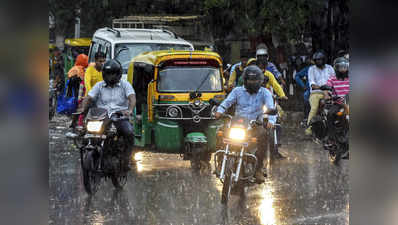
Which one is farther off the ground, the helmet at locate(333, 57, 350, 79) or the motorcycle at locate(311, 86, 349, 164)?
the helmet at locate(333, 57, 350, 79)

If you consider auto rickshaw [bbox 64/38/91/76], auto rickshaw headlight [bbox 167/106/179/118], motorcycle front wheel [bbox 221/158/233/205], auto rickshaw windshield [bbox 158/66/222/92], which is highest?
auto rickshaw [bbox 64/38/91/76]

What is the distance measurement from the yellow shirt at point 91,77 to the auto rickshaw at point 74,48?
8.41 meters

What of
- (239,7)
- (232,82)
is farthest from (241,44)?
(232,82)

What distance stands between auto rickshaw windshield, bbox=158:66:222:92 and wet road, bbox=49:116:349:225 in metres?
1.01

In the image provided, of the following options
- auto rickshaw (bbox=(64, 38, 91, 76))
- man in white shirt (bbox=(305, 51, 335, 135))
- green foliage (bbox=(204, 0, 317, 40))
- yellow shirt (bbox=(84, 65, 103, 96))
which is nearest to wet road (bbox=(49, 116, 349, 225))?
man in white shirt (bbox=(305, 51, 335, 135))

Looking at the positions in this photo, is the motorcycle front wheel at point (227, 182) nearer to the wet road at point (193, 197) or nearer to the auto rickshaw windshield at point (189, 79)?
the wet road at point (193, 197)

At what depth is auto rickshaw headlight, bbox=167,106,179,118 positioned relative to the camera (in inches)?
385

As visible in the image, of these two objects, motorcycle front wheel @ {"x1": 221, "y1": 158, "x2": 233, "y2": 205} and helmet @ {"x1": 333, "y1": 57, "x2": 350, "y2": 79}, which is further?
helmet @ {"x1": 333, "y1": 57, "x2": 350, "y2": 79}

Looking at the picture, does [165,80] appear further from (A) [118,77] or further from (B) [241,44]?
(B) [241,44]

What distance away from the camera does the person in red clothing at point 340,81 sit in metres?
10.4

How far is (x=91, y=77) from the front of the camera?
965cm

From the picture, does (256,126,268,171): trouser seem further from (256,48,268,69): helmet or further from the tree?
the tree

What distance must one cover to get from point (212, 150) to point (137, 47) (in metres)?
3.29

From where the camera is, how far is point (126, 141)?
326 inches
